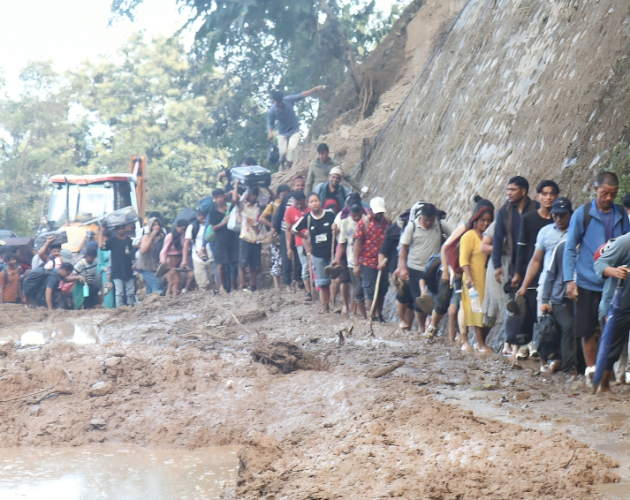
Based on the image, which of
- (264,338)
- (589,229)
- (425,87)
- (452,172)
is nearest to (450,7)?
(425,87)

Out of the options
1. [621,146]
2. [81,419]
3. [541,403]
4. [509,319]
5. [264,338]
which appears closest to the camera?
[541,403]

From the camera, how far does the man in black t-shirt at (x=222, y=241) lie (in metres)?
15.7

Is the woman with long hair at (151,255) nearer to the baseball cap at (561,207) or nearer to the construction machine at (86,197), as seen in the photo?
the construction machine at (86,197)

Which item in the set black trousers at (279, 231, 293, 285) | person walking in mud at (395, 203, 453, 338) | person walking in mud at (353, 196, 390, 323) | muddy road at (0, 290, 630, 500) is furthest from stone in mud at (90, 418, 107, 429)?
black trousers at (279, 231, 293, 285)

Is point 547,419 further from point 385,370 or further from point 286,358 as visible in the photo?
point 286,358

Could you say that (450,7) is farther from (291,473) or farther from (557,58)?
(291,473)

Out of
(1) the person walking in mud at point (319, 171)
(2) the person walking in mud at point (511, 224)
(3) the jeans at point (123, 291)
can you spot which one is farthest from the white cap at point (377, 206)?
(3) the jeans at point (123, 291)

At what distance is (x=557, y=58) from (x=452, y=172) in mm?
2379

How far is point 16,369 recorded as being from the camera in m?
8.88

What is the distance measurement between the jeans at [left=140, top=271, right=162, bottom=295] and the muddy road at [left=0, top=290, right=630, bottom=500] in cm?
595

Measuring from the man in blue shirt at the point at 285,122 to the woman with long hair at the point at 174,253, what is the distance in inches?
115

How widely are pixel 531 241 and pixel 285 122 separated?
35.8 feet

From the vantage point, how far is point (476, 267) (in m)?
8.85

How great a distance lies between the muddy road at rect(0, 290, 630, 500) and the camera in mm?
4508
